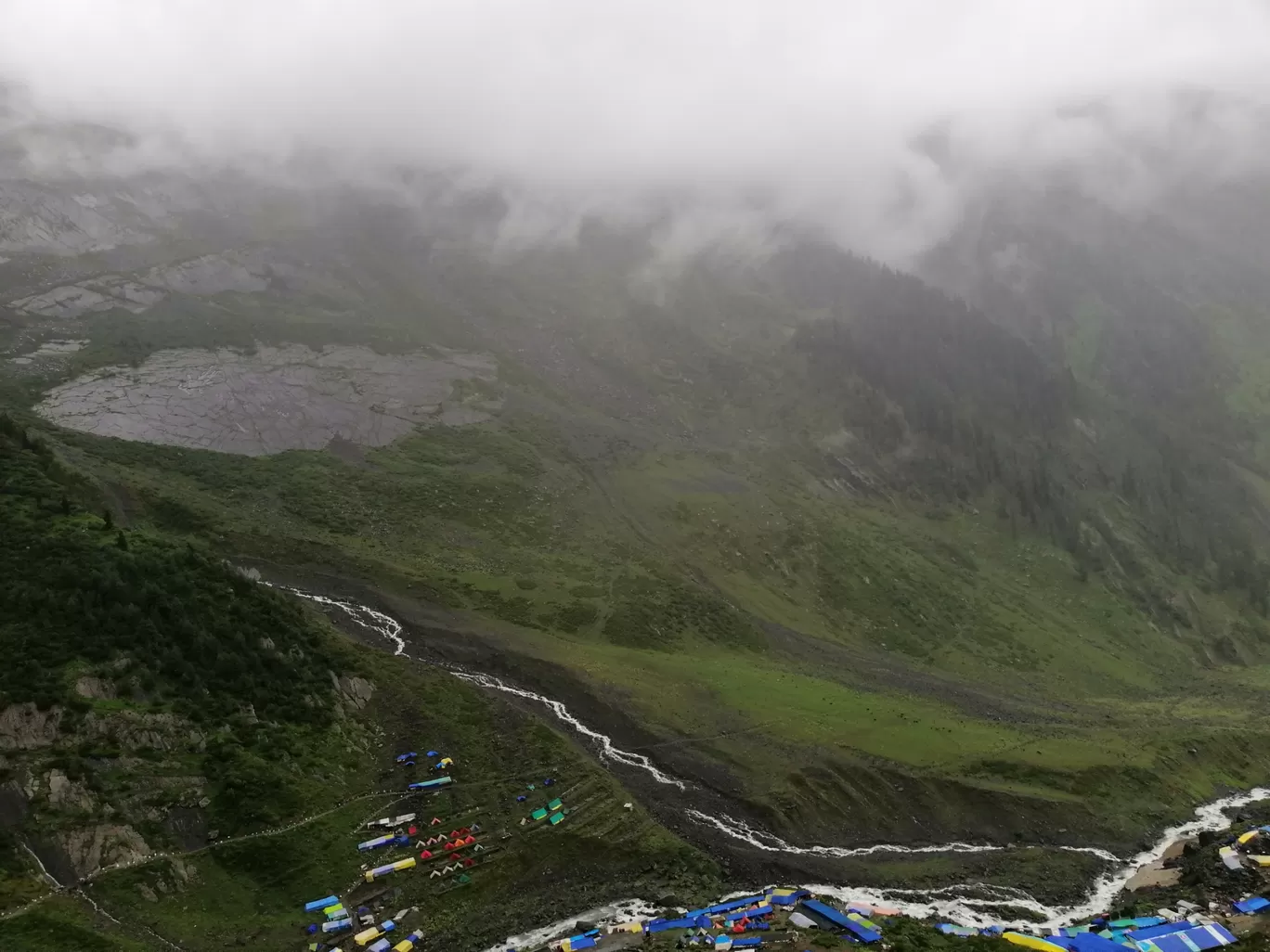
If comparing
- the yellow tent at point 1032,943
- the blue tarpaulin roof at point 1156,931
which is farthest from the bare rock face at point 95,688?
the blue tarpaulin roof at point 1156,931

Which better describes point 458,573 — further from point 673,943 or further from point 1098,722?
point 1098,722

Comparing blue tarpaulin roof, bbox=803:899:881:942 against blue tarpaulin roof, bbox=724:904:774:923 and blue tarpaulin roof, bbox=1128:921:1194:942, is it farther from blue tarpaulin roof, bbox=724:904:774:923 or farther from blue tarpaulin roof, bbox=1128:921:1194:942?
blue tarpaulin roof, bbox=1128:921:1194:942

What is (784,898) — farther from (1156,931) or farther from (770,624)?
(770,624)

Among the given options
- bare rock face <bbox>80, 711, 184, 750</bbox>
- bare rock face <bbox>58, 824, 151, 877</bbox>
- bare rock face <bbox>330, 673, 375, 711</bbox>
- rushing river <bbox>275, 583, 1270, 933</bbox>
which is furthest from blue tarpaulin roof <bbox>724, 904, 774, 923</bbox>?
bare rock face <bbox>80, 711, 184, 750</bbox>

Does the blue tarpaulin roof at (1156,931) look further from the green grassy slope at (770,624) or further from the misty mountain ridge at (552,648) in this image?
the green grassy slope at (770,624)

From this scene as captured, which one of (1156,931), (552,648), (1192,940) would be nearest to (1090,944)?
(1156,931)

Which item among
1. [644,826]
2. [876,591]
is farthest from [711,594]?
[644,826]
